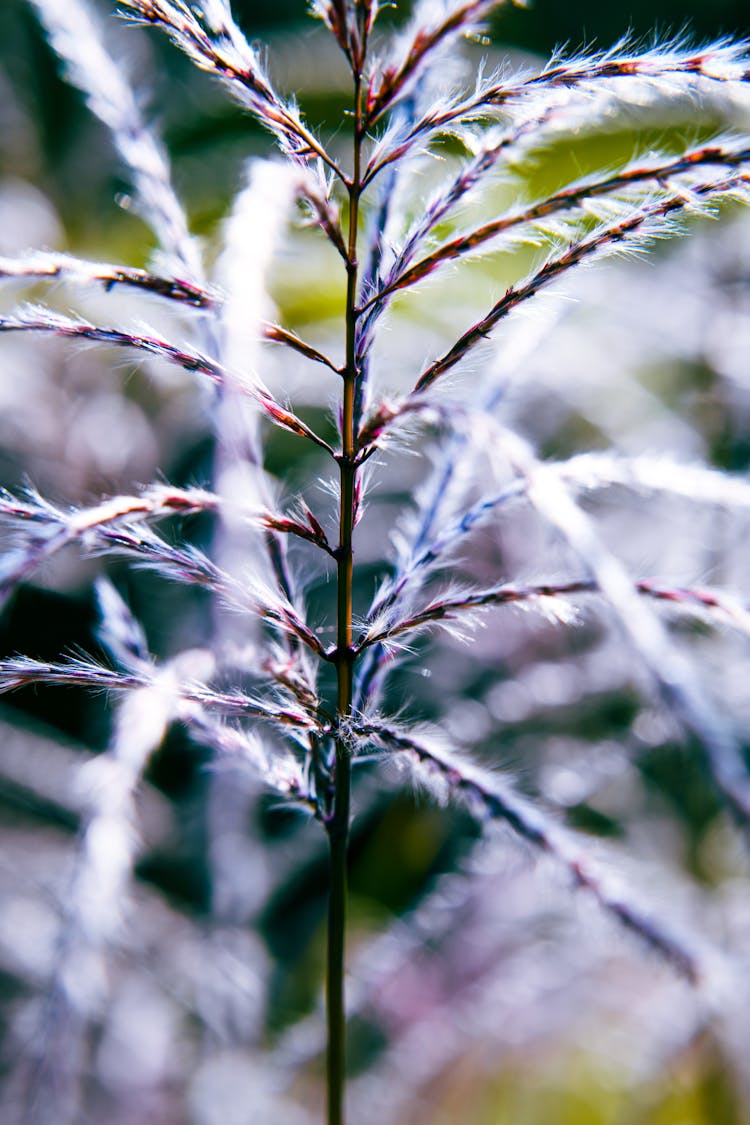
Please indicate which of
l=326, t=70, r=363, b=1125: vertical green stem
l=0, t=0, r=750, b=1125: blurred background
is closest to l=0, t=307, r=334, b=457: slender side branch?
l=326, t=70, r=363, b=1125: vertical green stem

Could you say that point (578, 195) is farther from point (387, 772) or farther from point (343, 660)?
point (387, 772)

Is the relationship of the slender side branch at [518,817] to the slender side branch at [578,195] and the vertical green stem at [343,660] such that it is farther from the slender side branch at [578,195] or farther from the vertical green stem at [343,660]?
the slender side branch at [578,195]

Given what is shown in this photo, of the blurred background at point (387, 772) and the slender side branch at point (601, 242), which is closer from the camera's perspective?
the slender side branch at point (601, 242)

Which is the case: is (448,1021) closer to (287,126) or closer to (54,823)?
(54,823)

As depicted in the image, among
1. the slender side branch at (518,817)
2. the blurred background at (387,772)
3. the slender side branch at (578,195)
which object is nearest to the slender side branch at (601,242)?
the slender side branch at (578,195)

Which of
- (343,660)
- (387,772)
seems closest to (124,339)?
(343,660)

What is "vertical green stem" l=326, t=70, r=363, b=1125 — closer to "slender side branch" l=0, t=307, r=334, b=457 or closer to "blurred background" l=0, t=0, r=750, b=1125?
"slender side branch" l=0, t=307, r=334, b=457
